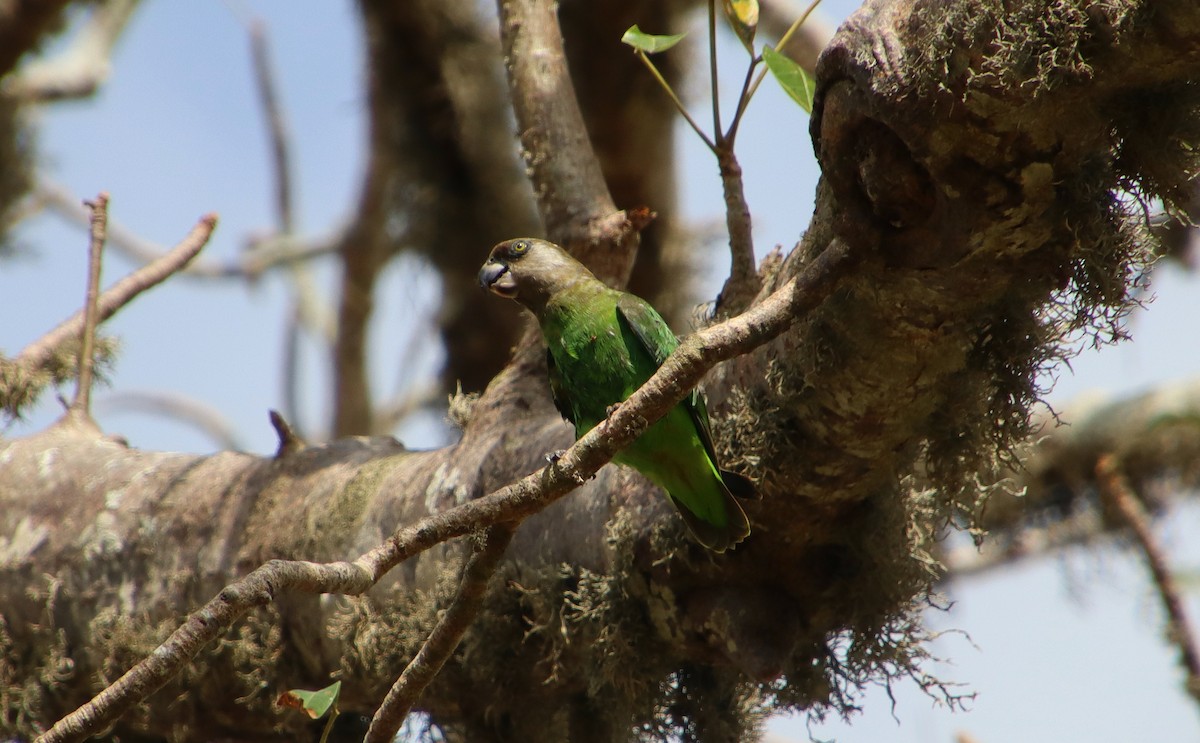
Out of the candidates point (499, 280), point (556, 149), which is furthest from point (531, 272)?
point (556, 149)

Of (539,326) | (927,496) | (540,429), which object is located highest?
(539,326)

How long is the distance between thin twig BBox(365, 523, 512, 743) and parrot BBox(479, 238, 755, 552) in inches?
15.8

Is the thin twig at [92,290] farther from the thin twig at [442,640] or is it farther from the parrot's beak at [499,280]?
the thin twig at [442,640]

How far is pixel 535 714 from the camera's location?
2.69 m

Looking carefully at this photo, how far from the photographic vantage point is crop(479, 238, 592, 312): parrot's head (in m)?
2.93

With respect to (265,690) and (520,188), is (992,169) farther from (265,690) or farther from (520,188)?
(520,188)

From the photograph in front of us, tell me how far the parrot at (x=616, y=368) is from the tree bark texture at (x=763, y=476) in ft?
0.25

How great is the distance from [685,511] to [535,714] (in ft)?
2.59

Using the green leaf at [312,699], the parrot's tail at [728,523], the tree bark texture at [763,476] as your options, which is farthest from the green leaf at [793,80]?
the green leaf at [312,699]

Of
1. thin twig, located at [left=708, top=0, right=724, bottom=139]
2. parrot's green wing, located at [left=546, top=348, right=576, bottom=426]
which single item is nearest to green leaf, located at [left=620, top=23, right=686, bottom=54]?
thin twig, located at [left=708, top=0, right=724, bottom=139]

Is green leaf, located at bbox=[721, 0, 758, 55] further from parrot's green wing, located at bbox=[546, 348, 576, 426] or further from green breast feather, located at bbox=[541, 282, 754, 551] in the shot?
parrot's green wing, located at bbox=[546, 348, 576, 426]

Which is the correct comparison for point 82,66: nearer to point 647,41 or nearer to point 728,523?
point 647,41

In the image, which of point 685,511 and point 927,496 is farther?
point 927,496

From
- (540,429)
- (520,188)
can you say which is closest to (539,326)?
(540,429)
